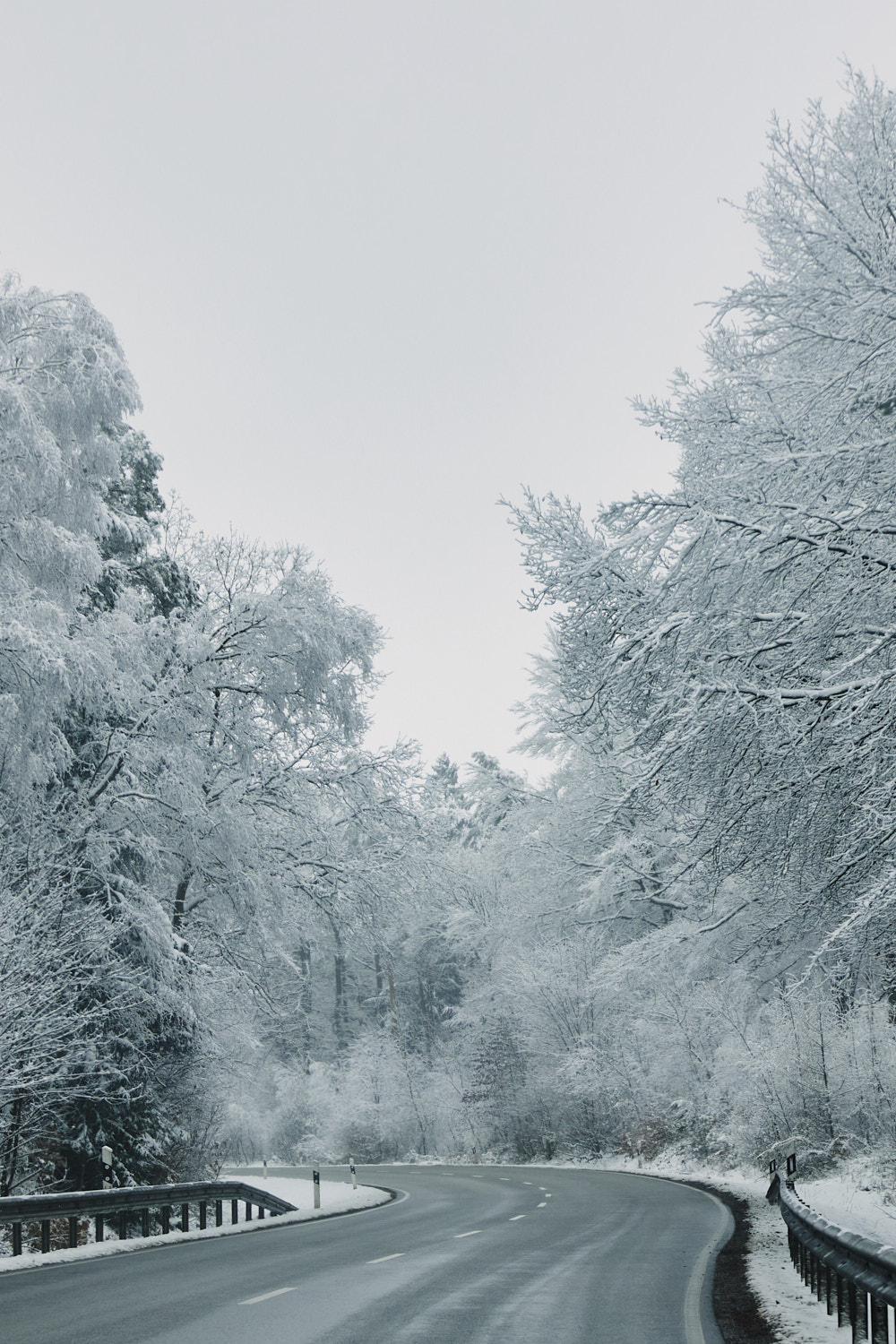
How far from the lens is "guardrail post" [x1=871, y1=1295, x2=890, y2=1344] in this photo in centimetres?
609

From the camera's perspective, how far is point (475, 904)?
5178 centimetres

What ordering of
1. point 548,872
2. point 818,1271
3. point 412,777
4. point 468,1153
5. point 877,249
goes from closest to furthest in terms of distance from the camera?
point 818,1271
point 877,249
point 412,777
point 548,872
point 468,1153

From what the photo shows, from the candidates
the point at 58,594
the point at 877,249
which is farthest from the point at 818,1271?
the point at 58,594

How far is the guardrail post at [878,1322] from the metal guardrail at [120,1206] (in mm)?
9298

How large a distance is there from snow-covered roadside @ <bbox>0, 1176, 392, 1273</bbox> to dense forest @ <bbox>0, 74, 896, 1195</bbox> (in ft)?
6.69

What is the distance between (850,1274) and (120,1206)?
1061cm

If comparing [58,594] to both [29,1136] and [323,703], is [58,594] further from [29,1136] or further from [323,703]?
[29,1136]

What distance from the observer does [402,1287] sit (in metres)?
9.86

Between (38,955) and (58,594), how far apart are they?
4.56m

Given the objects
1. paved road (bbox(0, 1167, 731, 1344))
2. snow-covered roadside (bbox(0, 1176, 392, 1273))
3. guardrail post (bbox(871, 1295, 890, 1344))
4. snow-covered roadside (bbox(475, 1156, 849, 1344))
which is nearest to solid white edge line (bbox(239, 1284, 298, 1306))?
paved road (bbox(0, 1167, 731, 1344))

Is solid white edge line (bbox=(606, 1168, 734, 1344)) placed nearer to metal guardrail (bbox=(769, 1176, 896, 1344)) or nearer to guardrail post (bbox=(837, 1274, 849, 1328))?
guardrail post (bbox=(837, 1274, 849, 1328))

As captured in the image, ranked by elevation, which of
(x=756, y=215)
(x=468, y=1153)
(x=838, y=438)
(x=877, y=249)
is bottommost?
(x=468, y=1153)

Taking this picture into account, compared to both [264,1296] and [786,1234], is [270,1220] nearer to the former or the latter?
[786,1234]

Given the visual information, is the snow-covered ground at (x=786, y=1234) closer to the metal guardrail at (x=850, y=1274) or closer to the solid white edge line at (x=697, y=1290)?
the metal guardrail at (x=850, y=1274)
